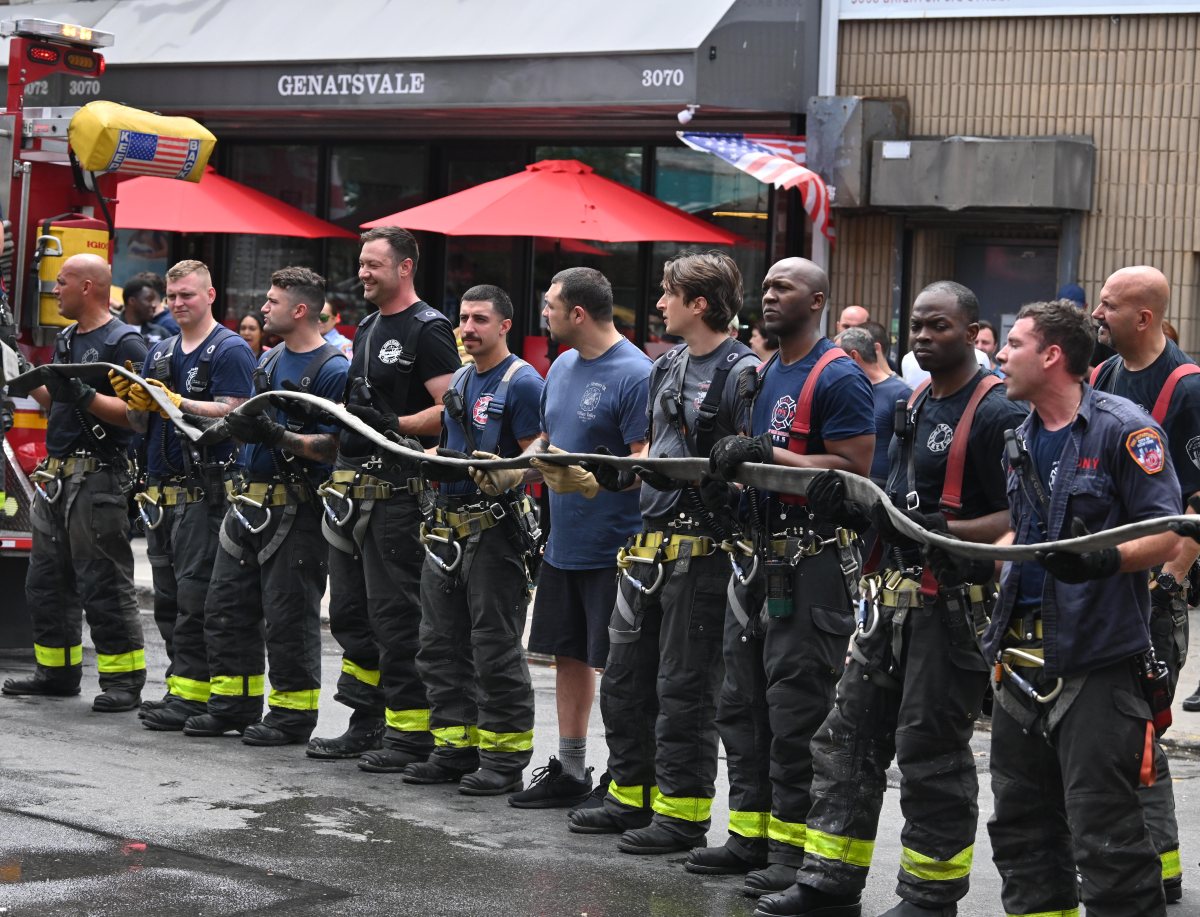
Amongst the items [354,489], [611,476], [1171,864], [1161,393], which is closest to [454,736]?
[354,489]

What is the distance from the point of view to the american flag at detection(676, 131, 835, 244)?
13656 mm

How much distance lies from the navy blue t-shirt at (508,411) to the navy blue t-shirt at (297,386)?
86 cm

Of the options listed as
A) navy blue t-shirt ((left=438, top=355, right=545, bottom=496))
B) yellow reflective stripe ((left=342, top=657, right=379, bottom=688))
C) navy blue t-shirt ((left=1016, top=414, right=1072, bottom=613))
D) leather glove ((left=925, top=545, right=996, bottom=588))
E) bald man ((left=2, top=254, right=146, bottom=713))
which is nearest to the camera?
navy blue t-shirt ((left=1016, top=414, right=1072, bottom=613))

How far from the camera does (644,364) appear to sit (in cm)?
723

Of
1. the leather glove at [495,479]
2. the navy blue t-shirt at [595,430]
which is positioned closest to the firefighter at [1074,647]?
the navy blue t-shirt at [595,430]

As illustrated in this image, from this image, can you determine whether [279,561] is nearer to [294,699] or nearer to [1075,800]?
[294,699]

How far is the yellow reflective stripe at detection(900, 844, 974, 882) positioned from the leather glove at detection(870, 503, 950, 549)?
0.94 metres

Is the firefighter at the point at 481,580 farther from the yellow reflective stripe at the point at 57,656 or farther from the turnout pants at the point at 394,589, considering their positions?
the yellow reflective stripe at the point at 57,656

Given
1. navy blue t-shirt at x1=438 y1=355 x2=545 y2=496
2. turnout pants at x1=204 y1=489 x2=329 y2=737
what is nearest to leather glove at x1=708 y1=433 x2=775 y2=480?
navy blue t-shirt at x1=438 y1=355 x2=545 y2=496

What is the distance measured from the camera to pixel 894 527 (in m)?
5.53

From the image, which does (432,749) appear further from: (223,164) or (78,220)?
(223,164)

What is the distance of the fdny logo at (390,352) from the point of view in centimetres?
800

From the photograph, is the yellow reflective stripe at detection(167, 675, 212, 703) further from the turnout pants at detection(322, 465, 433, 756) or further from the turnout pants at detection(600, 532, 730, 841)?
the turnout pants at detection(600, 532, 730, 841)

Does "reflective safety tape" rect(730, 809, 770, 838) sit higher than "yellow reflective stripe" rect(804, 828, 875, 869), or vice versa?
"yellow reflective stripe" rect(804, 828, 875, 869)
